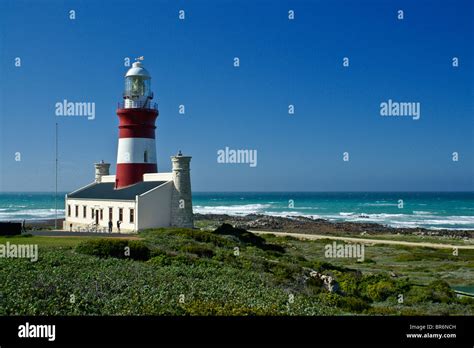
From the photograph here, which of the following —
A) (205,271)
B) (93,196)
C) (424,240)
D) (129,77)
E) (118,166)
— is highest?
(129,77)

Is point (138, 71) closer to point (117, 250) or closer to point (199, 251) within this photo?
point (199, 251)

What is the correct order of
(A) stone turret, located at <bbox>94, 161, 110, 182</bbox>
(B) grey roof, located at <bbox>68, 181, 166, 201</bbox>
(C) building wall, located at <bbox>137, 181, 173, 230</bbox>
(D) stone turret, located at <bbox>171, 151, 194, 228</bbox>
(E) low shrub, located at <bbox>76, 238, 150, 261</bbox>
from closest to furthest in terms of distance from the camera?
(E) low shrub, located at <bbox>76, 238, 150, 261</bbox> < (C) building wall, located at <bbox>137, 181, 173, 230</bbox> < (D) stone turret, located at <bbox>171, 151, 194, 228</bbox> < (B) grey roof, located at <bbox>68, 181, 166, 201</bbox> < (A) stone turret, located at <bbox>94, 161, 110, 182</bbox>

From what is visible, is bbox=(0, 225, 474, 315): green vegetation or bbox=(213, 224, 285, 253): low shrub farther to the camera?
bbox=(213, 224, 285, 253): low shrub
